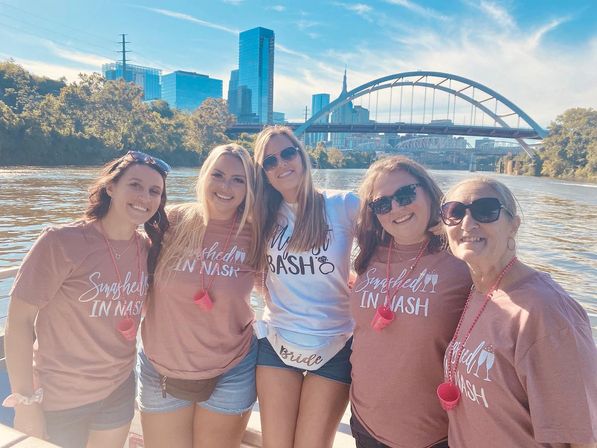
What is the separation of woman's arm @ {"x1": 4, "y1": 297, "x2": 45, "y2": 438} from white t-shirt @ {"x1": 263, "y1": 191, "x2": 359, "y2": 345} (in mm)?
817

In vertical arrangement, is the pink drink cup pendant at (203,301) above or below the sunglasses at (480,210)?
below

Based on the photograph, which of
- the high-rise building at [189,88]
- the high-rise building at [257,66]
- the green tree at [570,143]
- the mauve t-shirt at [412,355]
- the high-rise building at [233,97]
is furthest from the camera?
the high-rise building at [189,88]

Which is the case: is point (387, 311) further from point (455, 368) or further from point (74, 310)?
point (74, 310)

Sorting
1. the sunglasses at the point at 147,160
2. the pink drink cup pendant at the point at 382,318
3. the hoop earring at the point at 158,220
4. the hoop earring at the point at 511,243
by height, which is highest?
the sunglasses at the point at 147,160

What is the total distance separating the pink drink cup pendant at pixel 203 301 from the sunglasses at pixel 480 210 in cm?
89

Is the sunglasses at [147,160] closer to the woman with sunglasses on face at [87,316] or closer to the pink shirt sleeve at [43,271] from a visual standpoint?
the woman with sunglasses on face at [87,316]

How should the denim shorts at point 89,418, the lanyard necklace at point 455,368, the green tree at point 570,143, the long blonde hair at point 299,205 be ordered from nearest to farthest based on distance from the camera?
1. the lanyard necklace at point 455,368
2. the denim shorts at point 89,418
3. the long blonde hair at point 299,205
4. the green tree at point 570,143

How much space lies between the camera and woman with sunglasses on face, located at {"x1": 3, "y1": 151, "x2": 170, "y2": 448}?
1.45 metres

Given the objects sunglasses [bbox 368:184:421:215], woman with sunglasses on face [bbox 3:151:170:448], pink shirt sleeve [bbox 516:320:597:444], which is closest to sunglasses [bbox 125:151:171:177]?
woman with sunglasses on face [bbox 3:151:170:448]

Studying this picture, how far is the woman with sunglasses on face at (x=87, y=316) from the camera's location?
1446 millimetres

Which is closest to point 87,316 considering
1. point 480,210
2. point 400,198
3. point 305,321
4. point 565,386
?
point 305,321

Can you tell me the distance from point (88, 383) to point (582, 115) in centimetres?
5491

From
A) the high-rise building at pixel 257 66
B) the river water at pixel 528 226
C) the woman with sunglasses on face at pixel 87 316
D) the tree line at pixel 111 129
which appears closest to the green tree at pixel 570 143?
the tree line at pixel 111 129

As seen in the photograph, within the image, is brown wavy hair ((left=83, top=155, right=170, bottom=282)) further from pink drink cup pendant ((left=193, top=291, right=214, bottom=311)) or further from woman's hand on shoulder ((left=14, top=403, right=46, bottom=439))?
woman's hand on shoulder ((left=14, top=403, right=46, bottom=439))
